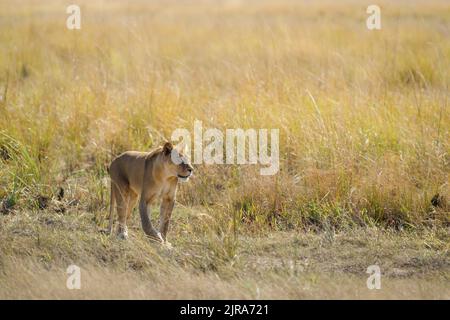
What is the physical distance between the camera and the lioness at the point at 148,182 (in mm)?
6715

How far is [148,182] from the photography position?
687 centimetres

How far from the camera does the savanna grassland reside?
6070mm

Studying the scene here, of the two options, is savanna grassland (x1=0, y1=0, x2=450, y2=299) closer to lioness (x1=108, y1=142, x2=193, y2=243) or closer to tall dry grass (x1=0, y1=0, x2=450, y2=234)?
tall dry grass (x1=0, y1=0, x2=450, y2=234)

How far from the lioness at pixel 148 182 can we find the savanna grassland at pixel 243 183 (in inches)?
8.5

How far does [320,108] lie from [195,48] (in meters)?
8.19

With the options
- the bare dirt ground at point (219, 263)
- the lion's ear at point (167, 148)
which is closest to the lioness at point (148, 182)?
the lion's ear at point (167, 148)

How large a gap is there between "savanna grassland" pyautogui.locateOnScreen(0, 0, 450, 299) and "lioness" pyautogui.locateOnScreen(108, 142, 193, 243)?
8.5 inches

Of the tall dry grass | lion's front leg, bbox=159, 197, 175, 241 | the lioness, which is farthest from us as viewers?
the tall dry grass

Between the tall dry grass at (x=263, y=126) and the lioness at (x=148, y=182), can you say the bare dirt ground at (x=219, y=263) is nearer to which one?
the lioness at (x=148, y=182)

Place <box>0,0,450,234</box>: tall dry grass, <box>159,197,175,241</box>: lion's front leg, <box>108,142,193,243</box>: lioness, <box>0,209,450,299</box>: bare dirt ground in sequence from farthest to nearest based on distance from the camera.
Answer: <box>0,0,450,234</box>: tall dry grass < <box>159,197,175,241</box>: lion's front leg < <box>108,142,193,243</box>: lioness < <box>0,209,450,299</box>: bare dirt ground

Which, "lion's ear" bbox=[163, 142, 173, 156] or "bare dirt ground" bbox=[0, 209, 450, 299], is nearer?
"bare dirt ground" bbox=[0, 209, 450, 299]

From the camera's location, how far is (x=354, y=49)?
13.6m

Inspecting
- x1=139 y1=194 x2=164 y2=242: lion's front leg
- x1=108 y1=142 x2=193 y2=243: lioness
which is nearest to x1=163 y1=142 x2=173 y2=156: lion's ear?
x1=108 y1=142 x2=193 y2=243: lioness
